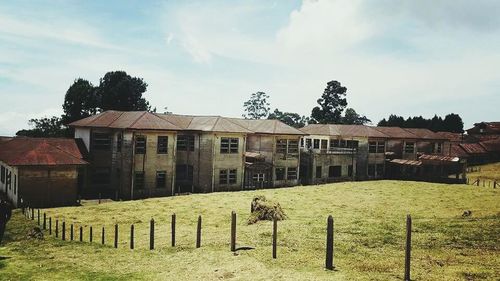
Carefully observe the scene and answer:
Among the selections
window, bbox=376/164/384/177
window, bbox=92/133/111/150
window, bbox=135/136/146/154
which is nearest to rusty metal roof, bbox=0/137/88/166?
window, bbox=92/133/111/150

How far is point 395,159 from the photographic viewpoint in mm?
58062

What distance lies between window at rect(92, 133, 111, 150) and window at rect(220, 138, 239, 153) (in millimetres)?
11882

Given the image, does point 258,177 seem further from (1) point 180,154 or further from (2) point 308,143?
(2) point 308,143

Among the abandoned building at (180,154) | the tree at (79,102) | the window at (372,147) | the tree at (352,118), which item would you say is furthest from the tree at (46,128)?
the tree at (352,118)

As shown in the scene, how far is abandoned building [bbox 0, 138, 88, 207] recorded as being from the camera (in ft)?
100.0

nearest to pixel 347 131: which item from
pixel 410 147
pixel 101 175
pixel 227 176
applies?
pixel 410 147

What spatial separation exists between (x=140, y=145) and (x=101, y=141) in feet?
16.5

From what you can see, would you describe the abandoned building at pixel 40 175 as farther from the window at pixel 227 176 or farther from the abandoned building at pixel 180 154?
the window at pixel 227 176

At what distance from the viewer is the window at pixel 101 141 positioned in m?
39.0

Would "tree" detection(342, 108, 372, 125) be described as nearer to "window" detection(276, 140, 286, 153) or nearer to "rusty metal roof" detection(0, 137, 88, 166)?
"window" detection(276, 140, 286, 153)

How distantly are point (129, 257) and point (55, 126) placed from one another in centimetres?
6773

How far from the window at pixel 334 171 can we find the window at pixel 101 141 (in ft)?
96.3

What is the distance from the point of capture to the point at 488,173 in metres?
63.7

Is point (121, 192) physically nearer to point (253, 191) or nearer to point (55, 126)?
point (253, 191)
